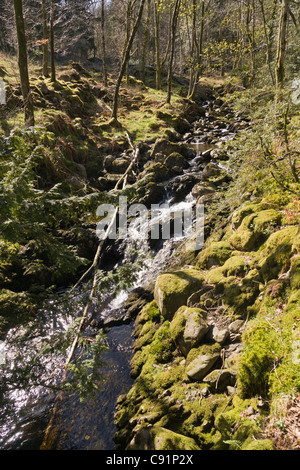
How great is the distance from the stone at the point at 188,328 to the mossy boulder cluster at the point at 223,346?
2 cm

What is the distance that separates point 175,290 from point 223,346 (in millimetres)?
1640

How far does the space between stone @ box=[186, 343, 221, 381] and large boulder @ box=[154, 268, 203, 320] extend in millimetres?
1303

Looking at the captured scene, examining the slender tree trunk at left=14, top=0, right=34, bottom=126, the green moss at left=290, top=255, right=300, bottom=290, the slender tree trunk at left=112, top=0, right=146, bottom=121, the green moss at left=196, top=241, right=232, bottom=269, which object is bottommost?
the green moss at left=196, top=241, right=232, bottom=269

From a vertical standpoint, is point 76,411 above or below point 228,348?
below

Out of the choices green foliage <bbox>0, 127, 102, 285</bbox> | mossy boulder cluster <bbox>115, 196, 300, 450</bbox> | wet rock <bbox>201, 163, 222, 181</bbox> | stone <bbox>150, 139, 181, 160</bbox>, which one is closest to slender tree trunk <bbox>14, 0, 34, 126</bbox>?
green foliage <bbox>0, 127, 102, 285</bbox>

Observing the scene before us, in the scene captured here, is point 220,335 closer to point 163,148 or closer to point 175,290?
point 175,290

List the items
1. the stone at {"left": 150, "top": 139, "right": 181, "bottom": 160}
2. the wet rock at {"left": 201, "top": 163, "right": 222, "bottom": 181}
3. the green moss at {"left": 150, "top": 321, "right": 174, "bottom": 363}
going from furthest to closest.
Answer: the stone at {"left": 150, "top": 139, "right": 181, "bottom": 160} < the wet rock at {"left": 201, "top": 163, "right": 222, "bottom": 181} < the green moss at {"left": 150, "top": 321, "right": 174, "bottom": 363}

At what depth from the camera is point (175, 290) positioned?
532 centimetres

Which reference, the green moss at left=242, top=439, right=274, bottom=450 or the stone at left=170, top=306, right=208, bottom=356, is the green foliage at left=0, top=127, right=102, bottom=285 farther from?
the green moss at left=242, top=439, right=274, bottom=450

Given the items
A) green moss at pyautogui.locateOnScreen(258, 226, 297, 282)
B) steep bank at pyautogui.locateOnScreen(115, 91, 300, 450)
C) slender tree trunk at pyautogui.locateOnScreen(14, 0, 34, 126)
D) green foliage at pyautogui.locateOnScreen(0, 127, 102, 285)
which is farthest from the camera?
slender tree trunk at pyautogui.locateOnScreen(14, 0, 34, 126)

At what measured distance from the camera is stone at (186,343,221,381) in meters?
3.74

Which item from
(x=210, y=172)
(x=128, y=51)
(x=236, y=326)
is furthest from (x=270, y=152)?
(x=128, y=51)

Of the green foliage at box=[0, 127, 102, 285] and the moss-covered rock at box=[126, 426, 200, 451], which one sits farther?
the green foliage at box=[0, 127, 102, 285]
